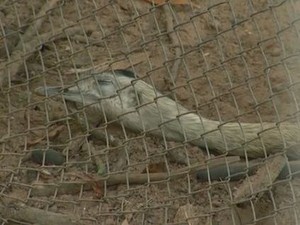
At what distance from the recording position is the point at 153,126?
13.7 feet

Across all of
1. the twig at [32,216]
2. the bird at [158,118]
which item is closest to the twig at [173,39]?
the bird at [158,118]

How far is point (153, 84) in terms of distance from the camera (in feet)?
14.2

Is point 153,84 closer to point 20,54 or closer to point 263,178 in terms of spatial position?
point 20,54

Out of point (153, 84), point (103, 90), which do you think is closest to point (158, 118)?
point (153, 84)

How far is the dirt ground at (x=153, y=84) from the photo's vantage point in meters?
3.69

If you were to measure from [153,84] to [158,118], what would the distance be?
234mm

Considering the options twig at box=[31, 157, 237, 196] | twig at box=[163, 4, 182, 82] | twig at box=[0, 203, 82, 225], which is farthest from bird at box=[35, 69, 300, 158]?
twig at box=[0, 203, 82, 225]

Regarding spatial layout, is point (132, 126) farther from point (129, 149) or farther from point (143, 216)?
point (143, 216)

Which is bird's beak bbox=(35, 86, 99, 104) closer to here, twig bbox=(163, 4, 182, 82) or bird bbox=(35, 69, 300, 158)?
bird bbox=(35, 69, 300, 158)

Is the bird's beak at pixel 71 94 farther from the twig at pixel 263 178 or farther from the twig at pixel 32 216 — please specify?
the twig at pixel 263 178

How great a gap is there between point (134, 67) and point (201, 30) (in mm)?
555

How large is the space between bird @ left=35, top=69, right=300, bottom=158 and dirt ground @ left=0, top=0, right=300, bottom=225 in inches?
2.8

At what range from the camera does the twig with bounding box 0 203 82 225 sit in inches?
143

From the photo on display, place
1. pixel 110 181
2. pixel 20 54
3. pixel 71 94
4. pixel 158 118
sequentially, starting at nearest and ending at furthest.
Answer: pixel 110 181, pixel 158 118, pixel 71 94, pixel 20 54
